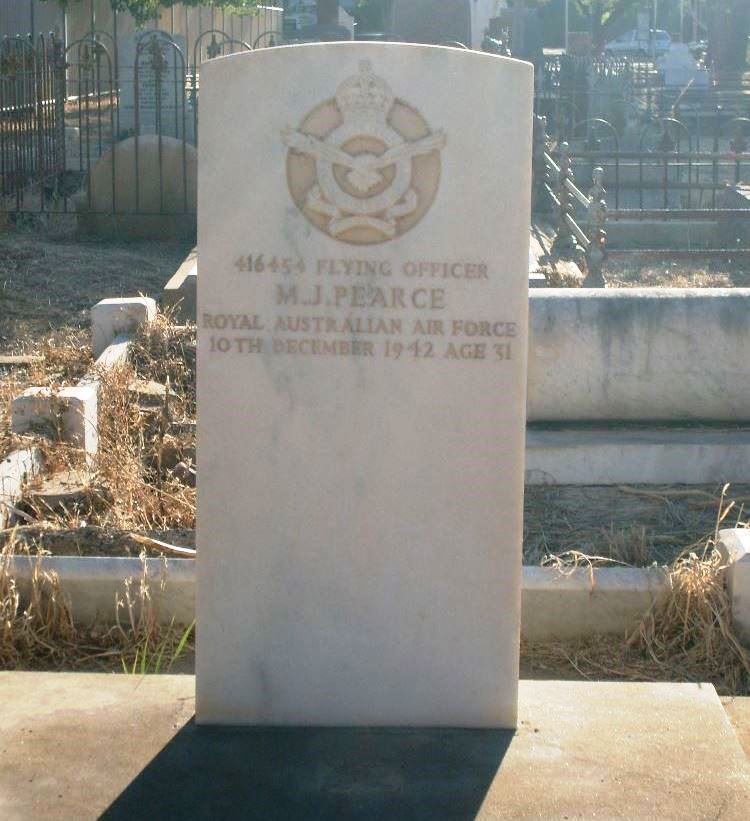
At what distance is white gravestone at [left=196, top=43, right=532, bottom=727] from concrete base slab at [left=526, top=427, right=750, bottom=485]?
2725mm

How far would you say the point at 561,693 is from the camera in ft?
11.5

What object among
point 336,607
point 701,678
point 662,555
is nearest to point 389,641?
point 336,607

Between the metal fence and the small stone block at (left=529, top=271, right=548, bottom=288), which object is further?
the metal fence

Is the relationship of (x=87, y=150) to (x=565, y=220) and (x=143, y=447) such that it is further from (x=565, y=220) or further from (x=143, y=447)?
(x=143, y=447)

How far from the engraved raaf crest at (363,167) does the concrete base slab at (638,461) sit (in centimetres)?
296

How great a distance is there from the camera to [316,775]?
3004mm

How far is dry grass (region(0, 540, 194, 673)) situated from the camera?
4012 mm

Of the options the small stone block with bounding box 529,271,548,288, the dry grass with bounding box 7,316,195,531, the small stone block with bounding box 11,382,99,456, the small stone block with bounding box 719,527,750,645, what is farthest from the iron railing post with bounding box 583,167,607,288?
the small stone block with bounding box 719,527,750,645

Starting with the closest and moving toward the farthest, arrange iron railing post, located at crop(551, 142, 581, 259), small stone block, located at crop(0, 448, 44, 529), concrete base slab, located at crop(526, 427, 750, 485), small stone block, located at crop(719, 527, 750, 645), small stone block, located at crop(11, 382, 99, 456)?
small stone block, located at crop(719, 527, 750, 645) < small stone block, located at crop(0, 448, 44, 529) < small stone block, located at crop(11, 382, 99, 456) < concrete base slab, located at crop(526, 427, 750, 485) < iron railing post, located at crop(551, 142, 581, 259)

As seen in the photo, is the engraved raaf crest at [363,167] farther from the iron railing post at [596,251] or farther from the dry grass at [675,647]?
the iron railing post at [596,251]

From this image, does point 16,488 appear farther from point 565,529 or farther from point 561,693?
point 561,693

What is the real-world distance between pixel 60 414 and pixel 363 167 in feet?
9.75

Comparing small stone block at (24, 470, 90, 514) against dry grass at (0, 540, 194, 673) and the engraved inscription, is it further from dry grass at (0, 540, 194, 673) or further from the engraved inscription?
the engraved inscription

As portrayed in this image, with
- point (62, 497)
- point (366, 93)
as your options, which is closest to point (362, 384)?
point (366, 93)
